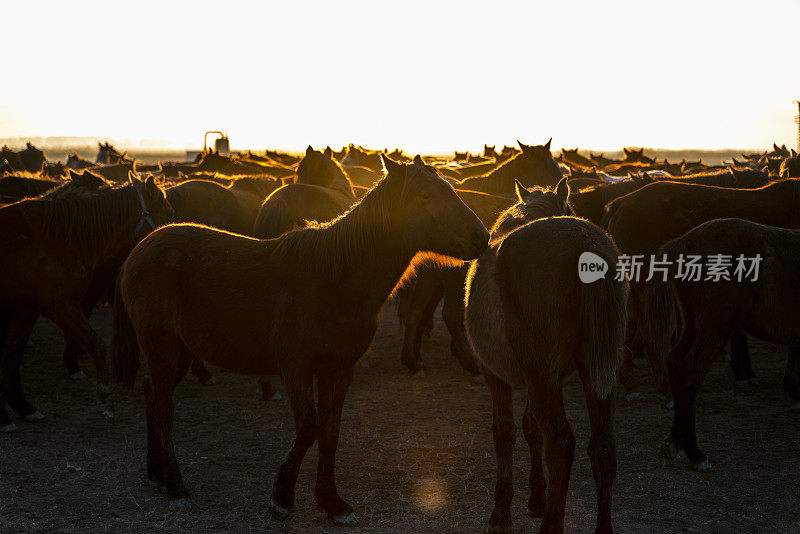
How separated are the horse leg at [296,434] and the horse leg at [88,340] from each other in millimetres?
3075

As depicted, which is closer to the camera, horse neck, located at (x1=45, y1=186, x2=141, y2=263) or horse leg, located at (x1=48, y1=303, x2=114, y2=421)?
horse leg, located at (x1=48, y1=303, x2=114, y2=421)

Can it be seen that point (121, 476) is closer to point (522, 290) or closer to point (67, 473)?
point (67, 473)

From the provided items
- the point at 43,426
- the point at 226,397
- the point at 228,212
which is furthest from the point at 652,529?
the point at 228,212

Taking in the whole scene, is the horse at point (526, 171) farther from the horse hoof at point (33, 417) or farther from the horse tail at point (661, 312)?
the horse hoof at point (33, 417)

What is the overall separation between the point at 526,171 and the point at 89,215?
564 centimetres

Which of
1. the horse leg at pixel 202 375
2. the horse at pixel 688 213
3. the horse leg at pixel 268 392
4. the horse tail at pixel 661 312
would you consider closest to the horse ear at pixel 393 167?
the horse tail at pixel 661 312

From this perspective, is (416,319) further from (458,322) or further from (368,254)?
(368,254)

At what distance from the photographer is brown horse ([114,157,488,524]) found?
470cm

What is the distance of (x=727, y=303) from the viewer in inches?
228

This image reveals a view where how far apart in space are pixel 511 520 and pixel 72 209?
546cm

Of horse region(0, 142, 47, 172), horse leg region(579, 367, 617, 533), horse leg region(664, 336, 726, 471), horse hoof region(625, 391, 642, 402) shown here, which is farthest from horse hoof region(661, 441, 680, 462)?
horse region(0, 142, 47, 172)

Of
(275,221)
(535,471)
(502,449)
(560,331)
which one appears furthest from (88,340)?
(560,331)

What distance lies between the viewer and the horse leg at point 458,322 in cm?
802

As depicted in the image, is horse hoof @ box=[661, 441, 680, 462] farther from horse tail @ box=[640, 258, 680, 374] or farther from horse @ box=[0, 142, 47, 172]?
horse @ box=[0, 142, 47, 172]
